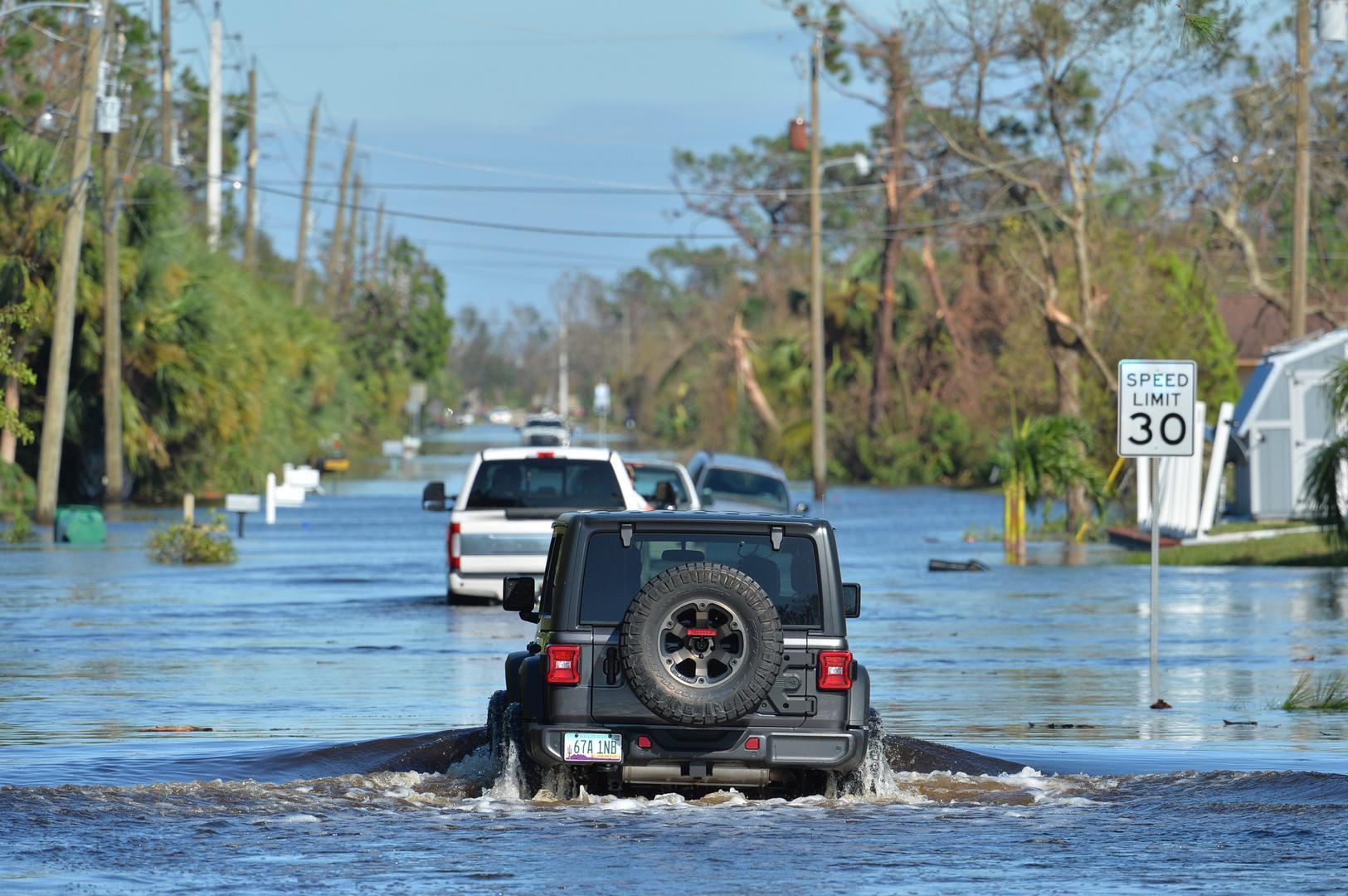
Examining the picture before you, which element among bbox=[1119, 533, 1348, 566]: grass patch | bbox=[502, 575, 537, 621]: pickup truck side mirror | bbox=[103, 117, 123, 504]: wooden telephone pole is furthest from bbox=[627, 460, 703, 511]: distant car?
bbox=[103, 117, 123, 504]: wooden telephone pole

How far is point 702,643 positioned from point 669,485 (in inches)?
539

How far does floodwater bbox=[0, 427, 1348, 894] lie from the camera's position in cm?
963

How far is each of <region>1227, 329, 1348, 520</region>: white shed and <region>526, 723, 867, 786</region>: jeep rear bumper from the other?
28.9 metres

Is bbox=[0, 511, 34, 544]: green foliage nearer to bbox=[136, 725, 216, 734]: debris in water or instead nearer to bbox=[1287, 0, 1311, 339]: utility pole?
bbox=[136, 725, 216, 734]: debris in water

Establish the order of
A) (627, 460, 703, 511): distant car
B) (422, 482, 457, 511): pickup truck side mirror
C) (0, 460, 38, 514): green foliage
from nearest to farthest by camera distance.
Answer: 1. (422, 482, 457, 511): pickup truck side mirror
2. (627, 460, 703, 511): distant car
3. (0, 460, 38, 514): green foliage

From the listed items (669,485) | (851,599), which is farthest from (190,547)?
(851,599)

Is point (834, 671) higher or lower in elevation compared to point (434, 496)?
lower

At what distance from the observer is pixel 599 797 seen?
36.1 feet

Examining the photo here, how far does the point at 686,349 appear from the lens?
338ft

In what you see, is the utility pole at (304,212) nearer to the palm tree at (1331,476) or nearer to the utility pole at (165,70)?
the utility pole at (165,70)

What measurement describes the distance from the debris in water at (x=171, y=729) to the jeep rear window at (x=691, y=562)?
464 centimetres

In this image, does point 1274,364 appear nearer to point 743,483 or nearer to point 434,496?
point 743,483

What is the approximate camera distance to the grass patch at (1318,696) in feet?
51.4

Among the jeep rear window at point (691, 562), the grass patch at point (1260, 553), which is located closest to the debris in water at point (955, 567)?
the grass patch at point (1260, 553)
